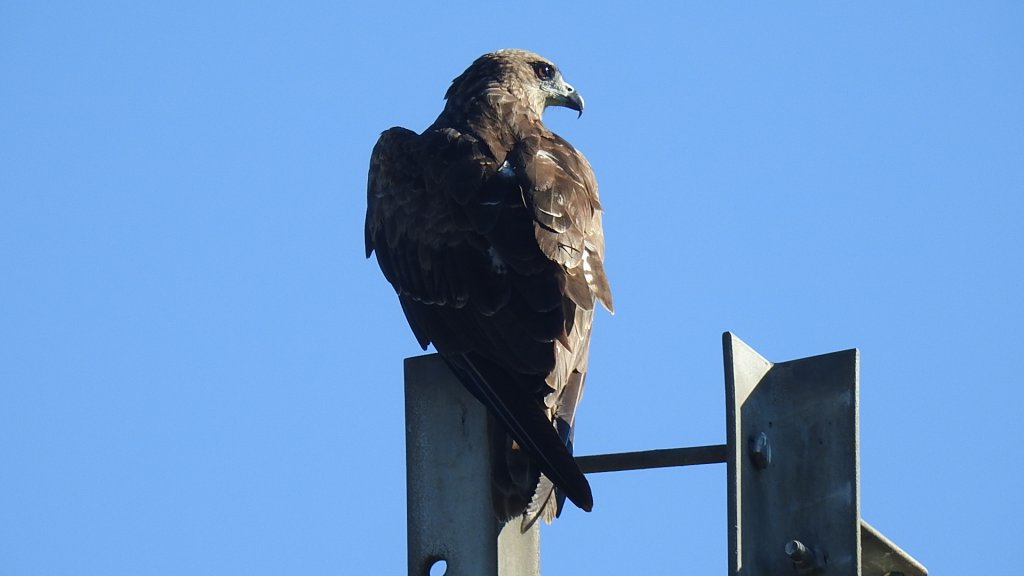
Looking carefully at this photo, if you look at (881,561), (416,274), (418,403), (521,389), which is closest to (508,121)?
(416,274)

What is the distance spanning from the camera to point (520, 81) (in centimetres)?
786

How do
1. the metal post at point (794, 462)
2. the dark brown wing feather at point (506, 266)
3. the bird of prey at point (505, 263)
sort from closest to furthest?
the metal post at point (794, 462)
the bird of prey at point (505, 263)
the dark brown wing feather at point (506, 266)

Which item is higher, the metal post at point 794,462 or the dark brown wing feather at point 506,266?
the dark brown wing feather at point 506,266

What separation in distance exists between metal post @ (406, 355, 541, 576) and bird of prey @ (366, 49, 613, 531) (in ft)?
0.24

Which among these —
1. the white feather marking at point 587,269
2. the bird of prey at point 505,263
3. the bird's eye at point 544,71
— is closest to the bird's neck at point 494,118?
the bird of prey at point 505,263

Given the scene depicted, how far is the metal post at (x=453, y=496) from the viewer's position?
13.4 ft

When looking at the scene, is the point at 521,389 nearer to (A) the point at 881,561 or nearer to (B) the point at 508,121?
(A) the point at 881,561

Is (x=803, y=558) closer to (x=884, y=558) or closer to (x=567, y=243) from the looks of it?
(x=884, y=558)

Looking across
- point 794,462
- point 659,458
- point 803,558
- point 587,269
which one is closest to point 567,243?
point 587,269

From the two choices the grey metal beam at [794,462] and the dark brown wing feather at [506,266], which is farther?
the dark brown wing feather at [506,266]

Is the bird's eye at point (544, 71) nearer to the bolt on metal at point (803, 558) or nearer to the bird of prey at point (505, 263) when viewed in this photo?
the bird of prey at point (505, 263)

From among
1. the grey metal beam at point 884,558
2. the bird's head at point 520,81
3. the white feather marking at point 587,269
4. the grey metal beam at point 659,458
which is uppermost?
the bird's head at point 520,81

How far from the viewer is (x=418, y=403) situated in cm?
438

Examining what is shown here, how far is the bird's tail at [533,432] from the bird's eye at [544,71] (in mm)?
3404
